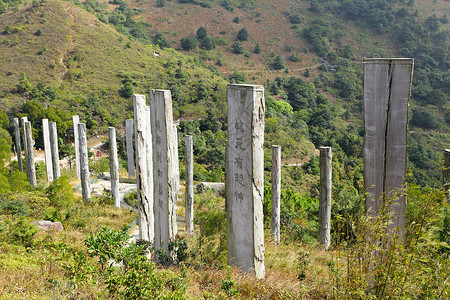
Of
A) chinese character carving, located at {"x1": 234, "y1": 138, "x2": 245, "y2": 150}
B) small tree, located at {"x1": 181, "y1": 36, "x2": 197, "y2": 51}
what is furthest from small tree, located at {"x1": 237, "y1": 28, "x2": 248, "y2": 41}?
chinese character carving, located at {"x1": 234, "y1": 138, "x2": 245, "y2": 150}

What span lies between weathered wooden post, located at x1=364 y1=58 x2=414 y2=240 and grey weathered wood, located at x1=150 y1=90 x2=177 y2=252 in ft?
9.08

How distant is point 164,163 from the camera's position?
475cm

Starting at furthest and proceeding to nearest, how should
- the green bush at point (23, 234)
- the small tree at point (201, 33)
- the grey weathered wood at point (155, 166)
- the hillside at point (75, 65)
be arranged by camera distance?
1. the small tree at point (201, 33)
2. the hillside at point (75, 65)
3. the green bush at point (23, 234)
4. the grey weathered wood at point (155, 166)

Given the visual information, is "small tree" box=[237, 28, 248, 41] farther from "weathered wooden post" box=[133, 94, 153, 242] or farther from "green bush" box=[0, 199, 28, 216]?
"weathered wooden post" box=[133, 94, 153, 242]

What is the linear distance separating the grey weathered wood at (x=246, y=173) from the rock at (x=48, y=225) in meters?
5.15

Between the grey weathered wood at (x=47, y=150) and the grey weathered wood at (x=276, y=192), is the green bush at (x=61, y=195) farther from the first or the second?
the grey weathered wood at (x=276, y=192)

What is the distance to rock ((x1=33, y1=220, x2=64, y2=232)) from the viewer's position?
7182 millimetres

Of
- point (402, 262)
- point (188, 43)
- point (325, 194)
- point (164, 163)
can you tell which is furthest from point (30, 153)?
point (188, 43)

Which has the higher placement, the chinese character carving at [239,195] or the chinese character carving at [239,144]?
the chinese character carving at [239,144]

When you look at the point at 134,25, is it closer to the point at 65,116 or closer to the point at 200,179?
the point at 65,116

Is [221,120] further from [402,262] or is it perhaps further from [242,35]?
[242,35]

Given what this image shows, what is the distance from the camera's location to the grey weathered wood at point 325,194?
6.38 m

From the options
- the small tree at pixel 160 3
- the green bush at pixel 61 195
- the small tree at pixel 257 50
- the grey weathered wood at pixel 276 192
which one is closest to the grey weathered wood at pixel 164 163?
the grey weathered wood at pixel 276 192

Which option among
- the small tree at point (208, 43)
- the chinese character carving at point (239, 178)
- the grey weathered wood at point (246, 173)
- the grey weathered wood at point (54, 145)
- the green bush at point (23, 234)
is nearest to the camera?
the grey weathered wood at point (246, 173)
